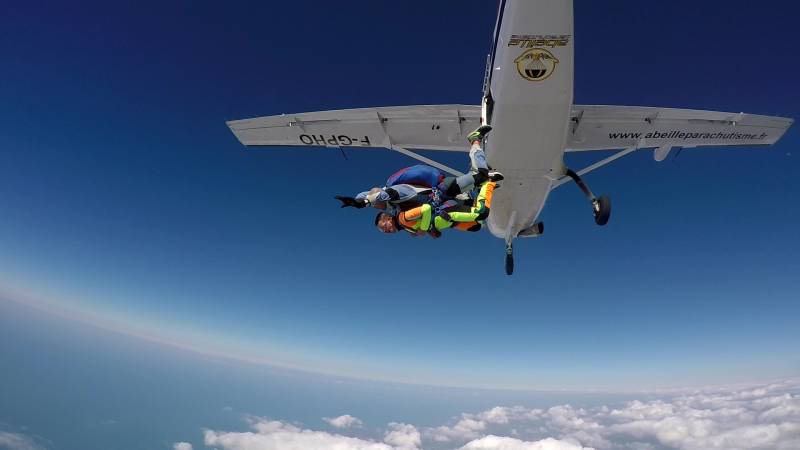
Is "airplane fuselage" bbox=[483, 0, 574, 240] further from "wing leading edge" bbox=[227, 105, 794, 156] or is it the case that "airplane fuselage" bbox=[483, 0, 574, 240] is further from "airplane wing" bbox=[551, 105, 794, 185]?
"wing leading edge" bbox=[227, 105, 794, 156]

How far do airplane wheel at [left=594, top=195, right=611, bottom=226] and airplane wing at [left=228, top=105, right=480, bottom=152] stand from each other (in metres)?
3.47

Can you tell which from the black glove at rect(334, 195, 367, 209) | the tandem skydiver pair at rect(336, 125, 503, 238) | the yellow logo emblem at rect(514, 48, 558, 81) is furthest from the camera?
the yellow logo emblem at rect(514, 48, 558, 81)

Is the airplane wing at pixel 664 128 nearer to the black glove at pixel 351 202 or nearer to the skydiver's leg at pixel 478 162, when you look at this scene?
the skydiver's leg at pixel 478 162

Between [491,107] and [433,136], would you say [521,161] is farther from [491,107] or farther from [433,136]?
[433,136]

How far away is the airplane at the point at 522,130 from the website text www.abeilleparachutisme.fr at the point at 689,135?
0.8 inches

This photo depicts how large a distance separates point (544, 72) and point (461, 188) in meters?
3.78

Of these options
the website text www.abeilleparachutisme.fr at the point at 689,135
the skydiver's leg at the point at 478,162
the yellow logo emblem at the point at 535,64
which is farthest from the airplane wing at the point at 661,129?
the skydiver's leg at the point at 478,162

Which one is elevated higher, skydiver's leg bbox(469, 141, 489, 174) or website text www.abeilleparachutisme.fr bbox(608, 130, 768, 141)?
website text www.abeilleparachutisme.fr bbox(608, 130, 768, 141)

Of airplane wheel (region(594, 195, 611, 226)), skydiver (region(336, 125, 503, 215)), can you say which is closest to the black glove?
skydiver (region(336, 125, 503, 215))

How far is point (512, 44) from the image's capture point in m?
5.34

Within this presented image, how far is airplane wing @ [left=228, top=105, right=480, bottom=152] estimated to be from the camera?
812 centimetres

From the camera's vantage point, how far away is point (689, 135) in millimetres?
8281

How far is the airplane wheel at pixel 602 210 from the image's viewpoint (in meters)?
6.04

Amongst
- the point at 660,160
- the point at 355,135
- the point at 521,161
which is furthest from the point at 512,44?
the point at 660,160
